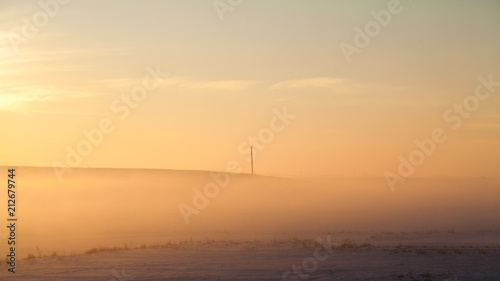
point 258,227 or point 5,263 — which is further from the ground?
point 258,227

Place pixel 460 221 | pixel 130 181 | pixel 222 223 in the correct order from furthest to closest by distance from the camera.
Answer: pixel 130 181
pixel 460 221
pixel 222 223

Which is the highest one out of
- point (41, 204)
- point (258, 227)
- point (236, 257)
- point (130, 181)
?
point (130, 181)

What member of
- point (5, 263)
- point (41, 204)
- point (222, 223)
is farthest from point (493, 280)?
point (41, 204)

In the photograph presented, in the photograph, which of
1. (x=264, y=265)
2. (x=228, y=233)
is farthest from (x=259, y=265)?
(x=228, y=233)

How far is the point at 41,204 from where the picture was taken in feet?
231

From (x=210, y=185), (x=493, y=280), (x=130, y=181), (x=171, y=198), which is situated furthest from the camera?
(x=210, y=185)

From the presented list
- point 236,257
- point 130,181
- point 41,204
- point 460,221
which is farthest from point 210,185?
point 236,257

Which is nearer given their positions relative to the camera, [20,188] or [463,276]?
[463,276]

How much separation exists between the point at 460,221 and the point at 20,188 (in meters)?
50.6

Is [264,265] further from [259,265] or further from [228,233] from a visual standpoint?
[228,233]

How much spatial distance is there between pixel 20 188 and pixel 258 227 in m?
31.4

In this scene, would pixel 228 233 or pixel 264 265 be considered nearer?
pixel 264 265

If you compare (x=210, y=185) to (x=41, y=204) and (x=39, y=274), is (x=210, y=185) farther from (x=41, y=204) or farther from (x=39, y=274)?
(x=39, y=274)

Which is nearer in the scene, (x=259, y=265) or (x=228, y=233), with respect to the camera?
(x=259, y=265)
